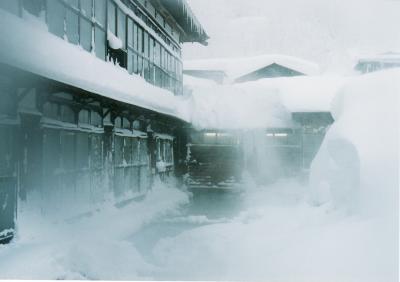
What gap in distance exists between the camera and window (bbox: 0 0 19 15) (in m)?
3.76

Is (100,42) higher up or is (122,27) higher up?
(122,27)

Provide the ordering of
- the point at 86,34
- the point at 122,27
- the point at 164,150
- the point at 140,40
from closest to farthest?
the point at 86,34 → the point at 122,27 → the point at 140,40 → the point at 164,150

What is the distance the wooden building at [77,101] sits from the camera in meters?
3.78

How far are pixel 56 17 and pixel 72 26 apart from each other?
392 mm

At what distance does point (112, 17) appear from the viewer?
6418 mm

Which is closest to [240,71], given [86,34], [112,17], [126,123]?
[126,123]

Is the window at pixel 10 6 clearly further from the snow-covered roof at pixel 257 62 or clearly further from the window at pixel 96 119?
the snow-covered roof at pixel 257 62


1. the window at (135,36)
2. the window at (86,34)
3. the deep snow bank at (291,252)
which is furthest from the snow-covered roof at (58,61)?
the deep snow bank at (291,252)

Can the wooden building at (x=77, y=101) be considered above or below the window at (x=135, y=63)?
below

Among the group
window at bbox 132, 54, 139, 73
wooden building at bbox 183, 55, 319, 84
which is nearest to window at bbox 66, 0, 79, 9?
window at bbox 132, 54, 139, 73

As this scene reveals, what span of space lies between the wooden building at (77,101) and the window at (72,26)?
0.01 meters

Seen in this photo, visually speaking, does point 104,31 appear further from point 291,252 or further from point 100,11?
point 291,252

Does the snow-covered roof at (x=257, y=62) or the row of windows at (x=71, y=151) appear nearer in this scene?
the row of windows at (x=71, y=151)

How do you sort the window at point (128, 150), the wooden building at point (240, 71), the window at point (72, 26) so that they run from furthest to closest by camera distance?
the wooden building at point (240, 71) → the window at point (128, 150) → the window at point (72, 26)
